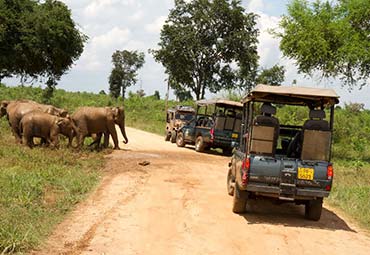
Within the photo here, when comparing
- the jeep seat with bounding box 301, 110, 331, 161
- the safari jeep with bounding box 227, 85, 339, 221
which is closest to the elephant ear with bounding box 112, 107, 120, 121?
the safari jeep with bounding box 227, 85, 339, 221

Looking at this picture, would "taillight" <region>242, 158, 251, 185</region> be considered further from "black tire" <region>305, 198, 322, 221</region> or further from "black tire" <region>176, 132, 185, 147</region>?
"black tire" <region>176, 132, 185, 147</region>

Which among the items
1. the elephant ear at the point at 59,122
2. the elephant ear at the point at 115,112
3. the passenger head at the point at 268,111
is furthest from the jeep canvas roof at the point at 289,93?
the elephant ear at the point at 115,112

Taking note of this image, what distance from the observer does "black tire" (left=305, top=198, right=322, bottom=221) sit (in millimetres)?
9680

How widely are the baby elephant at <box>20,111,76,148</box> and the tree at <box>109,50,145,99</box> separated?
56.0 metres

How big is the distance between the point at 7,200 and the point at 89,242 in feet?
7.64

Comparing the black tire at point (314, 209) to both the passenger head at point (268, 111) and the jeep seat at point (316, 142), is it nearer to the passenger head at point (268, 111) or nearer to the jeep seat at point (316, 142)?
the jeep seat at point (316, 142)

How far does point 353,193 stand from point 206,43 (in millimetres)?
27093

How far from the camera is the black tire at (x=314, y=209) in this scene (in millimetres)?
9680

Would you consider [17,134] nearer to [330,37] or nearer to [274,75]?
[330,37]

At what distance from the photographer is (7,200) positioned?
883cm

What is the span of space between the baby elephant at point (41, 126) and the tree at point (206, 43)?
22.2 metres

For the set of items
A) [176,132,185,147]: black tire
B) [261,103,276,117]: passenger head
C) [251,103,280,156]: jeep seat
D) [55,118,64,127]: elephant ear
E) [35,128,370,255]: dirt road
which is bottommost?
[35,128,370,255]: dirt road

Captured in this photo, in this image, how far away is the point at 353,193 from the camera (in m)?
12.8

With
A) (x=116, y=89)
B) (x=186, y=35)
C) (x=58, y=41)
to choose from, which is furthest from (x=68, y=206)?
(x=116, y=89)
